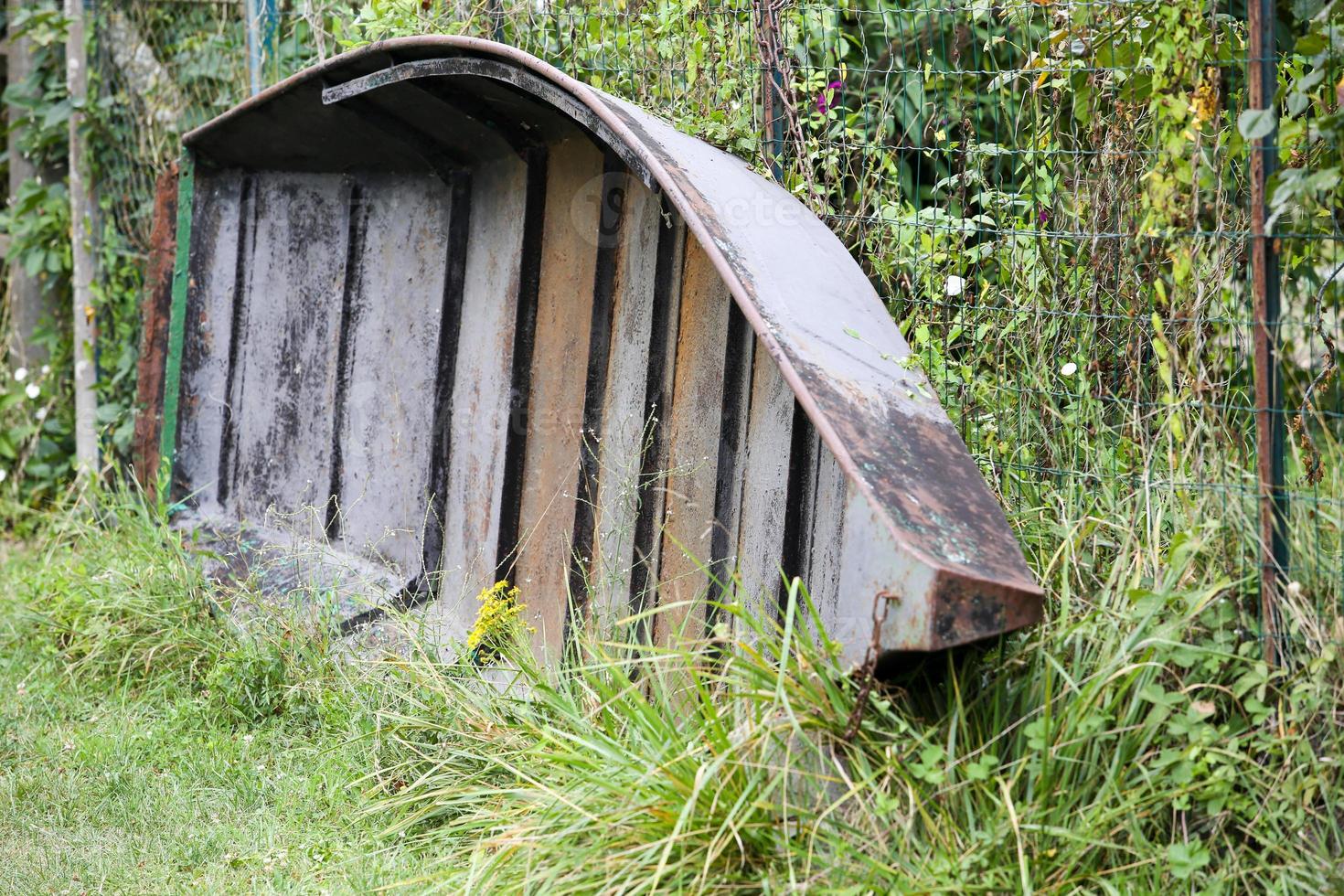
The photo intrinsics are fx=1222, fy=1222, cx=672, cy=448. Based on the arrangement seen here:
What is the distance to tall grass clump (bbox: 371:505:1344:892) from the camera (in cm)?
218

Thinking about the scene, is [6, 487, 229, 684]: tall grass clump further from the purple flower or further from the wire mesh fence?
the purple flower

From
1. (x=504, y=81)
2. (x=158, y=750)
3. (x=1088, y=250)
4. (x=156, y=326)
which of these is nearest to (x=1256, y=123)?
(x=1088, y=250)

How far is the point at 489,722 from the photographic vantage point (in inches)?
121

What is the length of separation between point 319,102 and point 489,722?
2185mm

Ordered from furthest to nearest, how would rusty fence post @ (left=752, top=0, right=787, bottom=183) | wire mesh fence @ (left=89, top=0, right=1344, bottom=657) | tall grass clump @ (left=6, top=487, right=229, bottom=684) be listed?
tall grass clump @ (left=6, top=487, right=229, bottom=684), rusty fence post @ (left=752, top=0, right=787, bottom=183), wire mesh fence @ (left=89, top=0, right=1344, bottom=657)

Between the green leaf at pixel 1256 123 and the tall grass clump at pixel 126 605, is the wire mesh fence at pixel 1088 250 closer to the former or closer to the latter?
the green leaf at pixel 1256 123

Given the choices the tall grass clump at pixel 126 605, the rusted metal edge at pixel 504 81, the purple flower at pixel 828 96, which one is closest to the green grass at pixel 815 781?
the tall grass clump at pixel 126 605

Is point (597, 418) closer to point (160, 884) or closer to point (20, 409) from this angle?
point (160, 884)

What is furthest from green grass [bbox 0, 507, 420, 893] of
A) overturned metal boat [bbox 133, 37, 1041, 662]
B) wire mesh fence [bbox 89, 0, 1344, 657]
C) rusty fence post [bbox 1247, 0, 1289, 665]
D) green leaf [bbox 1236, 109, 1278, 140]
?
green leaf [bbox 1236, 109, 1278, 140]

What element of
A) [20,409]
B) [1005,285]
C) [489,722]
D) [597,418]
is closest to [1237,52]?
[1005,285]

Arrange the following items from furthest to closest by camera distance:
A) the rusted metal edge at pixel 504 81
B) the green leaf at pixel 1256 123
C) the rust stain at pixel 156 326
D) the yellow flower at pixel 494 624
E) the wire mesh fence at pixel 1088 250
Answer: the rust stain at pixel 156 326 < the yellow flower at pixel 494 624 < the rusted metal edge at pixel 504 81 < the wire mesh fence at pixel 1088 250 < the green leaf at pixel 1256 123

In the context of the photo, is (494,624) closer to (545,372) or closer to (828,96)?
(545,372)

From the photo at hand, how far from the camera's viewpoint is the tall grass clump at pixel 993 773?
218 cm

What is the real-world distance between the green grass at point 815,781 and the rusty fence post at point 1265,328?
0.11 meters
